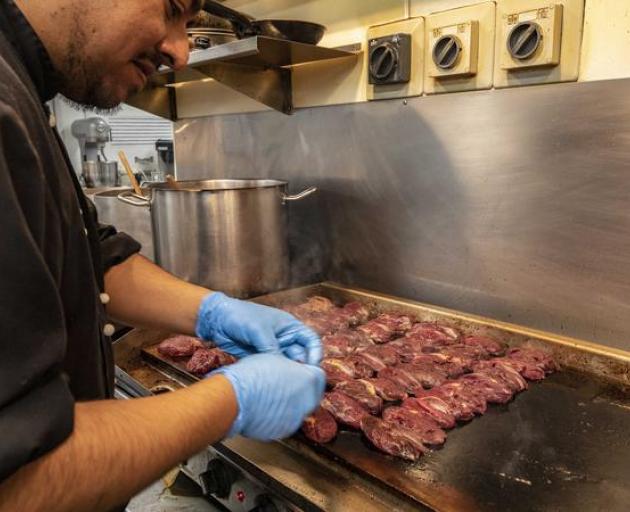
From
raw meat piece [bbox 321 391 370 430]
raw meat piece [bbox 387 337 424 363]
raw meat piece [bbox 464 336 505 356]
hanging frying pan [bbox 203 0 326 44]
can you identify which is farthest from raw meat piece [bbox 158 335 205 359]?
hanging frying pan [bbox 203 0 326 44]

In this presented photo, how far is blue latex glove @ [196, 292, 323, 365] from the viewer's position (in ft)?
4.19

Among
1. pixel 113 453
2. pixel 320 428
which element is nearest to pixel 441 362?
pixel 320 428

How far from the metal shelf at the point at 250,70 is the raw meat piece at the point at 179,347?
1064 millimetres

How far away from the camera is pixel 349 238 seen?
2389 millimetres

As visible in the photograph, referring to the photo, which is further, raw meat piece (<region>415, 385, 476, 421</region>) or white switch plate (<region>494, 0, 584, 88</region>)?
white switch plate (<region>494, 0, 584, 88</region>)

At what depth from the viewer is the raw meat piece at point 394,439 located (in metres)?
1.21

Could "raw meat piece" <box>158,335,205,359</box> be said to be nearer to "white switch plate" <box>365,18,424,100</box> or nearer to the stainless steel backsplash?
the stainless steel backsplash

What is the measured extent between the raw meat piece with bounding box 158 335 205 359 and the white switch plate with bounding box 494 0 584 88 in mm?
1383

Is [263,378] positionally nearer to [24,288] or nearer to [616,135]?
[24,288]

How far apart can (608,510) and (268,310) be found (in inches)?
33.2

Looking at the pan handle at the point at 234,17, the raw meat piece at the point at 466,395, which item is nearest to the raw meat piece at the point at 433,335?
the raw meat piece at the point at 466,395

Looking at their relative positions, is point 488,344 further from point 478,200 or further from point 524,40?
point 524,40

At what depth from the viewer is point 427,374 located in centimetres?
158

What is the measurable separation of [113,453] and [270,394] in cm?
31
